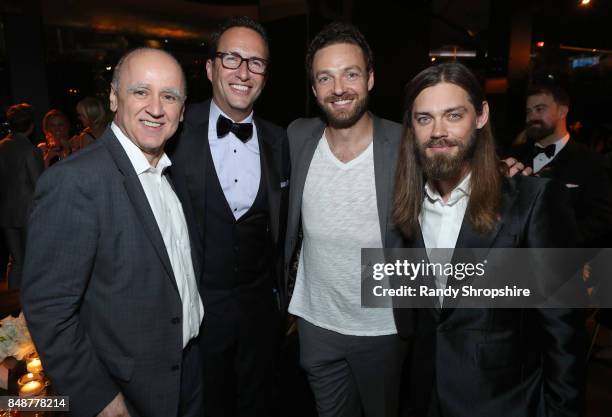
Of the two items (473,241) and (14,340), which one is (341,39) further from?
(14,340)

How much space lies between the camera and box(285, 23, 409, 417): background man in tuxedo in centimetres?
211

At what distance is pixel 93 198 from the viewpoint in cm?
138

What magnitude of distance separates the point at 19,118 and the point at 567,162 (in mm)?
6028

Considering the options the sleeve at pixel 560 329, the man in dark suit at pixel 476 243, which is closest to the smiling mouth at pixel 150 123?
the man in dark suit at pixel 476 243

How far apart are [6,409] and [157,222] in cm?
116

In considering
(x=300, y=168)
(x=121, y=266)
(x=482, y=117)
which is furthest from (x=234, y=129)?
(x=482, y=117)

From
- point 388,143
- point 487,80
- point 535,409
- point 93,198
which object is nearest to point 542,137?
point 388,143

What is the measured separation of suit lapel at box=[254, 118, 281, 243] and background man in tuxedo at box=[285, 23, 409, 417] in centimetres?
9

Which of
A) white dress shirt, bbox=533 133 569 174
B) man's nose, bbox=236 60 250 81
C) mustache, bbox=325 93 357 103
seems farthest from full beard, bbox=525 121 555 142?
man's nose, bbox=236 60 250 81

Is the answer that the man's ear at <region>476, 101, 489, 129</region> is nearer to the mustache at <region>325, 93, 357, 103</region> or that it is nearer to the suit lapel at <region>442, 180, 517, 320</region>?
the suit lapel at <region>442, 180, 517, 320</region>

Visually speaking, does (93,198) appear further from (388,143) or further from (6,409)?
(388,143)

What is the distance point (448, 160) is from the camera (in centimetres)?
168

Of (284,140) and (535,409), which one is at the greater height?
(284,140)

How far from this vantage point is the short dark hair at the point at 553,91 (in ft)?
11.4
